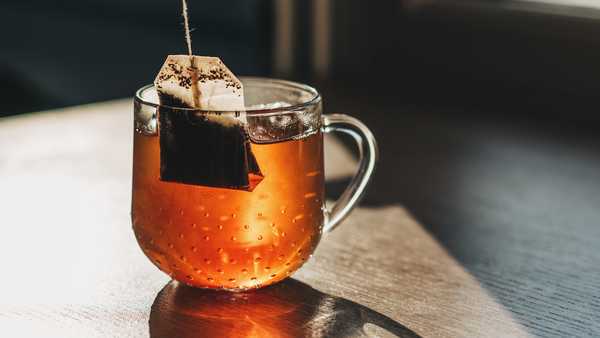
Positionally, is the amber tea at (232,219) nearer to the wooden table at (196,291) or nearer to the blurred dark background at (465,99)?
the wooden table at (196,291)

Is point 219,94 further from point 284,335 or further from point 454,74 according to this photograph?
point 454,74

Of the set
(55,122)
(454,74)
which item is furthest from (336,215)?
(454,74)

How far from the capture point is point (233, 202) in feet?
1.82

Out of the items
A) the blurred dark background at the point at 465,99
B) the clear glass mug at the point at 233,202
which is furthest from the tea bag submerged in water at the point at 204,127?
the blurred dark background at the point at 465,99

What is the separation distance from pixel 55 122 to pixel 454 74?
2.99ft

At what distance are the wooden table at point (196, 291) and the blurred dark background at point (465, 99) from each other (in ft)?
0.12

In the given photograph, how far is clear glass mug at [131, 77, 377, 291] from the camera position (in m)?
0.55

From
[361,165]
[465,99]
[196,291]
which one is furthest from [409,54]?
[196,291]

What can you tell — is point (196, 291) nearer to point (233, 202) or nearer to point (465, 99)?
point (233, 202)

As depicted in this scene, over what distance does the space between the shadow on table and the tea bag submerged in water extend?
0.33 ft

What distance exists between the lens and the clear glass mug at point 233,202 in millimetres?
553

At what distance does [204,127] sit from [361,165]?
18 cm

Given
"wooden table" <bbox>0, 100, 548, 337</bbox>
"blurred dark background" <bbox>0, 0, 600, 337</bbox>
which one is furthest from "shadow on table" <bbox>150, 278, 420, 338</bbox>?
"blurred dark background" <bbox>0, 0, 600, 337</bbox>

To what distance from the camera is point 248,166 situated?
0.55 metres
